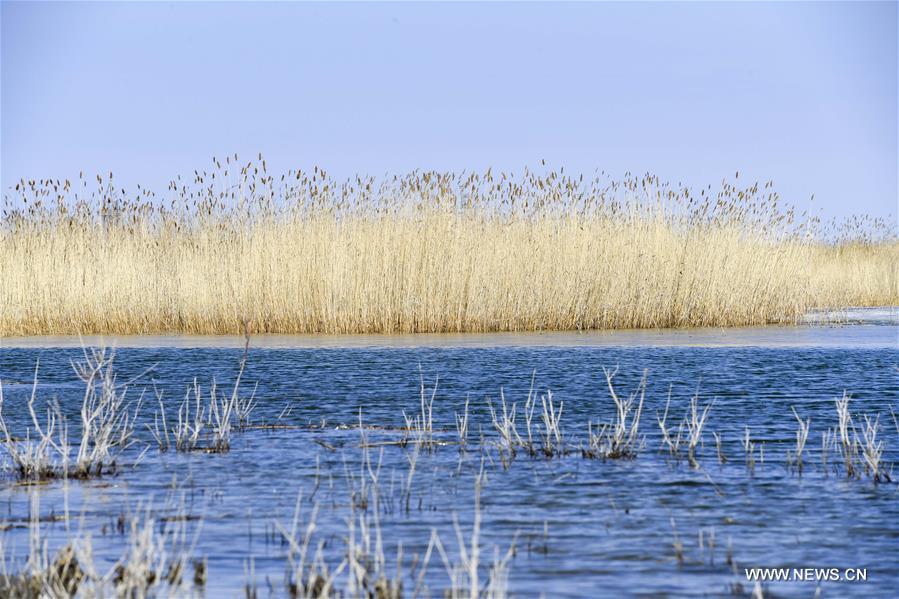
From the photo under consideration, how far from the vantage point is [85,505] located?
4695 millimetres

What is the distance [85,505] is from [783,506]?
2.73 meters

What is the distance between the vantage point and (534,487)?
199 inches

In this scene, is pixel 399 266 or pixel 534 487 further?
pixel 399 266

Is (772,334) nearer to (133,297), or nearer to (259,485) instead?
(133,297)

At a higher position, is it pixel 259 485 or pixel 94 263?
pixel 94 263

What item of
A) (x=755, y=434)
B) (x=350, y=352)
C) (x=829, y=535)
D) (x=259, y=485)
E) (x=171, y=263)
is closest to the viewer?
(x=829, y=535)

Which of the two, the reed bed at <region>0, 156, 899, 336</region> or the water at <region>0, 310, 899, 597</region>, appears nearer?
the water at <region>0, 310, 899, 597</region>

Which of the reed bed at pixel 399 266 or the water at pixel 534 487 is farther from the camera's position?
the reed bed at pixel 399 266

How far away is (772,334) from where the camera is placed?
45.1 feet

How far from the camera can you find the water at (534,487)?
3857 millimetres

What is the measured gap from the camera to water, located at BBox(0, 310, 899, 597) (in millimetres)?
3857

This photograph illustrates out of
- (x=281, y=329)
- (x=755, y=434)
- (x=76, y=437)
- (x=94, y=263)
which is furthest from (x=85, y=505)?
(x=94, y=263)

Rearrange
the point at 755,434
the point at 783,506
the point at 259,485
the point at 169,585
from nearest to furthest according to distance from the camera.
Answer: the point at 169,585 → the point at 783,506 → the point at 259,485 → the point at 755,434

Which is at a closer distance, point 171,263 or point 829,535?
point 829,535
